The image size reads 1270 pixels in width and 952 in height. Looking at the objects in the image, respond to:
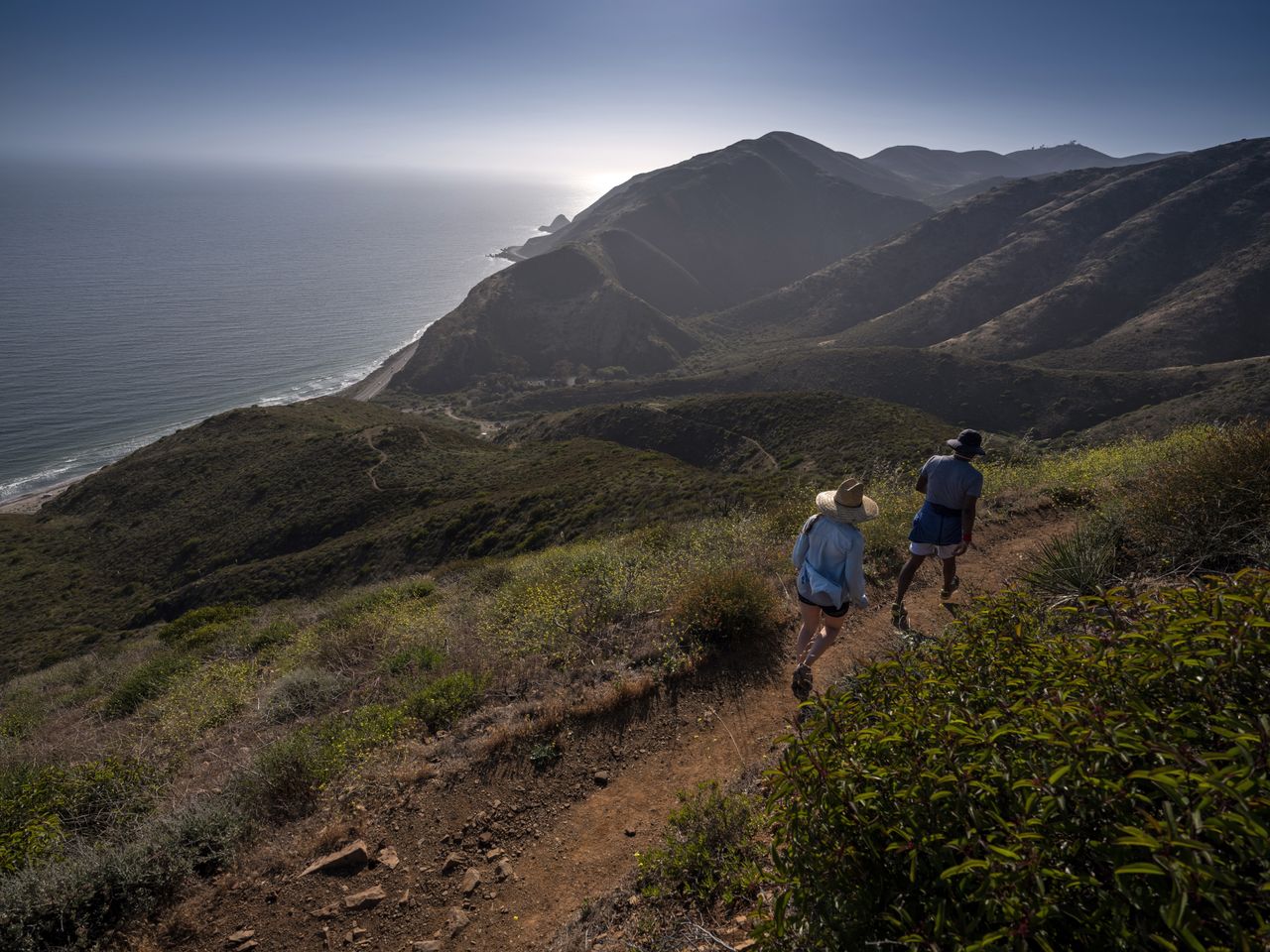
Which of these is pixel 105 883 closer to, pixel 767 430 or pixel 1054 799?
pixel 1054 799

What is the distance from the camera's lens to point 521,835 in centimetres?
417

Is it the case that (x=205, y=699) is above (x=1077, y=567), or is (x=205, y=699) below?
below

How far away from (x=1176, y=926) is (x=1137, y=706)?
2.13 ft

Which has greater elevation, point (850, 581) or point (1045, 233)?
point (1045, 233)

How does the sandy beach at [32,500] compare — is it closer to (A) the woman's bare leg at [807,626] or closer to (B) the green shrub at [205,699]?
(B) the green shrub at [205,699]

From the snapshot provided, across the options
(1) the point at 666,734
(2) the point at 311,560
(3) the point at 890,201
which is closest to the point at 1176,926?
(1) the point at 666,734

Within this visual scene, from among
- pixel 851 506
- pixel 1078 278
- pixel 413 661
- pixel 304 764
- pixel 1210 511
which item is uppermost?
pixel 1078 278

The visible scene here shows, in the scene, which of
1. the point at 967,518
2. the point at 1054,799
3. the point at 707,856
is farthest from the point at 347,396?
the point at 1054,799

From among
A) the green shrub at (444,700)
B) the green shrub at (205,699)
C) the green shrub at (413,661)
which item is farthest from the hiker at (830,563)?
the green shrub at (205,699)

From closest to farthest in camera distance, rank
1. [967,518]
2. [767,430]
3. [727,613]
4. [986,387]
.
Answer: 1. [967,518]
2. [727,613]
3. [767,430]
4. [986,387]

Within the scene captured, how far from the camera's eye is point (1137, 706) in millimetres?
1709

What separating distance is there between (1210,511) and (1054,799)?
16.1 ft

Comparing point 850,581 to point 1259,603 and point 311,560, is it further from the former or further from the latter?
point 311,560

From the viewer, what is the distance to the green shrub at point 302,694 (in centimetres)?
667
